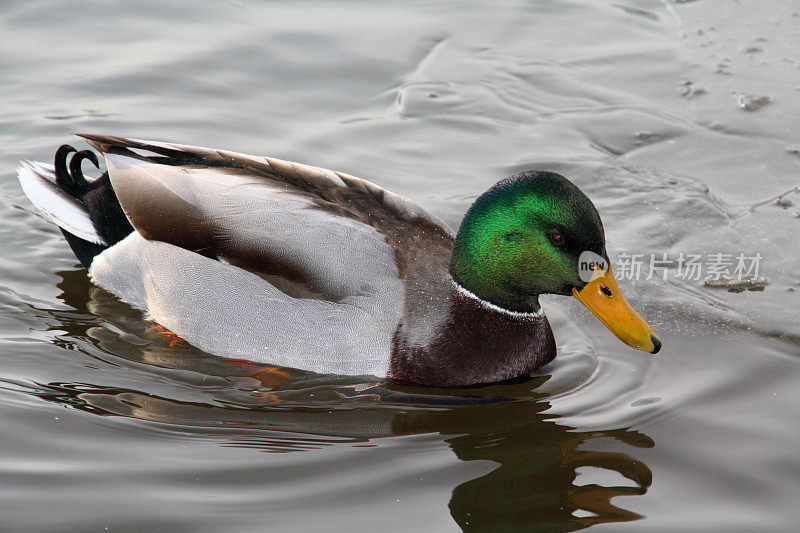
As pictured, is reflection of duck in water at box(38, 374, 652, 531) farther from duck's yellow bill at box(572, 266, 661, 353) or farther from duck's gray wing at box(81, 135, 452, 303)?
duck's gray wing at box(81, 135, 452, 303)

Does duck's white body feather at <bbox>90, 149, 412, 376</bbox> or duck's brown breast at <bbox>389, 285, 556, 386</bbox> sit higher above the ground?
duck's white body feather at <bbox>90, 149, 412, 376</bbox>

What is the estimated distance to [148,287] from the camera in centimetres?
493

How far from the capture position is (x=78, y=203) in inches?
208

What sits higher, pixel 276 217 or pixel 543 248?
pixel 276 217

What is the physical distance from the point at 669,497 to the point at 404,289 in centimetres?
143

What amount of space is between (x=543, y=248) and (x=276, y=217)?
1.20 metres

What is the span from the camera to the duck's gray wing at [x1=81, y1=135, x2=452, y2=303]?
448 centimetres

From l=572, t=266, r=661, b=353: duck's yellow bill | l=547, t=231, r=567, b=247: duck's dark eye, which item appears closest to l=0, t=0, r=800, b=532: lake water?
l=572, t=266, r=661, b=353: duck's yellow bill

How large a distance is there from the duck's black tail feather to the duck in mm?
247

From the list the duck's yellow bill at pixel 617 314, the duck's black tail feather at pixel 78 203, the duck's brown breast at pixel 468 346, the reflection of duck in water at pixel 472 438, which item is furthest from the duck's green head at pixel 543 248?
the duck's black tail feather at pixel 78 203

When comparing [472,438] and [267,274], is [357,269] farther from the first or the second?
[472,438]

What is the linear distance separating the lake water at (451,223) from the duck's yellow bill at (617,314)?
0.32 metres

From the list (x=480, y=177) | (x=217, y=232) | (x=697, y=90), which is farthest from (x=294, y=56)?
(x=217, y=232)

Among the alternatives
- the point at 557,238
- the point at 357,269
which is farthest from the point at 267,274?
the point at 557,238
